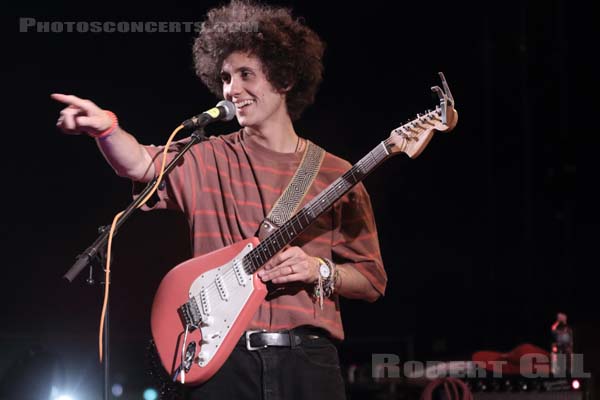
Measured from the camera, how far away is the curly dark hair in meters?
3.00

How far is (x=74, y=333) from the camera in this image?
4.32 meters

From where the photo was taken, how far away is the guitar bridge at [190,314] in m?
2.56

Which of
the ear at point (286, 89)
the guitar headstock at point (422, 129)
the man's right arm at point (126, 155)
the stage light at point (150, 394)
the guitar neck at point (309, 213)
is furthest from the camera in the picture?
the stage light at point (150, 394)

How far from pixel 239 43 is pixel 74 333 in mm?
2118

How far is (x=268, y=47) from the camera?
9.83ft

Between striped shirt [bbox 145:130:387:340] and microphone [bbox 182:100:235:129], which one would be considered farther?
striped shirt [bbox 145:130:387:340]

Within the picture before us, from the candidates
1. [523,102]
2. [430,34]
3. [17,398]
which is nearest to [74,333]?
[17,398]

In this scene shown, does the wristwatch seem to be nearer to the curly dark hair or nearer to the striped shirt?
the striped shirt

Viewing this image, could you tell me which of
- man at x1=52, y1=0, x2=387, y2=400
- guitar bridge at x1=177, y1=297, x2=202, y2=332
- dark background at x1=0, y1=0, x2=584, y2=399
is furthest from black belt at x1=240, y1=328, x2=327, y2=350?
dark background at x1=0, y1=0, x2=584, y2=399

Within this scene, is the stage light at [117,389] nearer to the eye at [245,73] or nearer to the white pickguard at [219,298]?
the white pickguard at [219,298]

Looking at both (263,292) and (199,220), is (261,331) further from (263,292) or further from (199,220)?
(199,220)

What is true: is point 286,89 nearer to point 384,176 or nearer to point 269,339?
point 269,339

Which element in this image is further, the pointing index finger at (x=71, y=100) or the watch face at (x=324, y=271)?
the watch face at (x=324, y=271)

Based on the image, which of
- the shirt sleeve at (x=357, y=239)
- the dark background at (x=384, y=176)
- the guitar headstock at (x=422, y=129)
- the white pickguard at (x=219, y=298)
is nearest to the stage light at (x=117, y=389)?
the dark background at (x=384, y=176)
